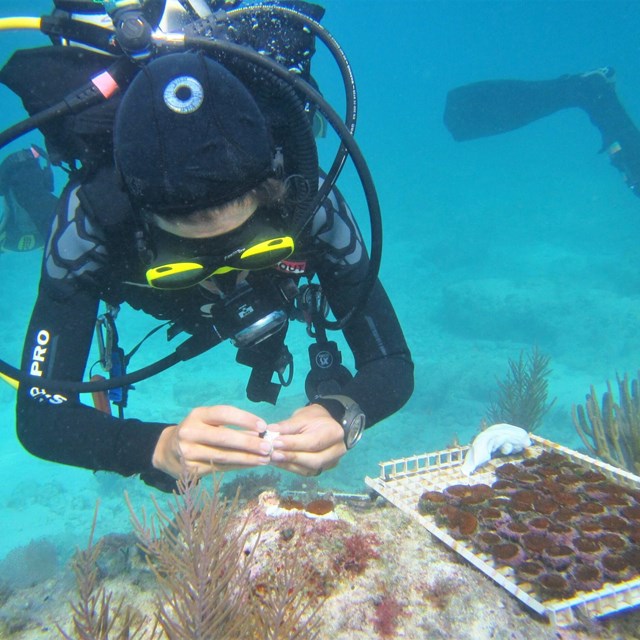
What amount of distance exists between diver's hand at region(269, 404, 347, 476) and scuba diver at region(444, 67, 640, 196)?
60.1ft

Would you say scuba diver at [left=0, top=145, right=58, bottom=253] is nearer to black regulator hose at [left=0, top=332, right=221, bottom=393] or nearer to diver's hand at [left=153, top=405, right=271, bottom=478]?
black regulator hose at [left=0, top=332, right=221, bottom=393]

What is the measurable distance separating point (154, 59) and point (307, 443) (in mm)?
1897

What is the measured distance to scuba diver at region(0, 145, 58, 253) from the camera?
22.8 ft

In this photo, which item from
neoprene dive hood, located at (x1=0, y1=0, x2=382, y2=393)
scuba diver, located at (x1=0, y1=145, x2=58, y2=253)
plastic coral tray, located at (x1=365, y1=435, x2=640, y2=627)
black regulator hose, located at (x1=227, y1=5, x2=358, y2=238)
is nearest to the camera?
plastic coral tray, located at (x1=365, y1=435, x2=640, y2=627)

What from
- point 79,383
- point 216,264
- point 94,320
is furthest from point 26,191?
point 216,264

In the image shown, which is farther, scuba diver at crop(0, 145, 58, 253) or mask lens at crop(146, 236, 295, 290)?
scuba diver at crop(0, 145, 58, 253)

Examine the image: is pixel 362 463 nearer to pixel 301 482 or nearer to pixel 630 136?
pixel 301 482

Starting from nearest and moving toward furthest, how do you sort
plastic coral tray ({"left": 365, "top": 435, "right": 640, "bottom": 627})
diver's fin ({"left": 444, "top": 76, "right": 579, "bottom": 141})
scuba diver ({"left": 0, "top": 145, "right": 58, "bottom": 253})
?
plastic coral tray ({"left": 365, "top": 435, "right": 640, "bottom": 627}) < scuba diver ({"left": 0, "top": 145, "right": 58, "bottom": 253}) < diver's fin ({"left": 444, "top": 76, "right": 579, "bottom": 141})

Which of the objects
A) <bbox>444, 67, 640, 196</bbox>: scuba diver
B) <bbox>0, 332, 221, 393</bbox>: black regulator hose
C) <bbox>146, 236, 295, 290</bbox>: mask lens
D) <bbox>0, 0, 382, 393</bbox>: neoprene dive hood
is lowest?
<bbox>0, 332, 221, 393</bbox>: black regulator hose

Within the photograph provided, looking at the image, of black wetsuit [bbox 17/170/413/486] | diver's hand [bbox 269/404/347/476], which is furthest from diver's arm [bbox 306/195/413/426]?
diver's hand [bbox 269/404/347/476]

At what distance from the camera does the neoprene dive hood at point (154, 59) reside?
7.52 feet

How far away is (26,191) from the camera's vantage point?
23.2 feet

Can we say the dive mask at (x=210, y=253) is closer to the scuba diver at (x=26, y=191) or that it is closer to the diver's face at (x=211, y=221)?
the diver's face at (x=211, y=221)

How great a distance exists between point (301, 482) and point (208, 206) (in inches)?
238
